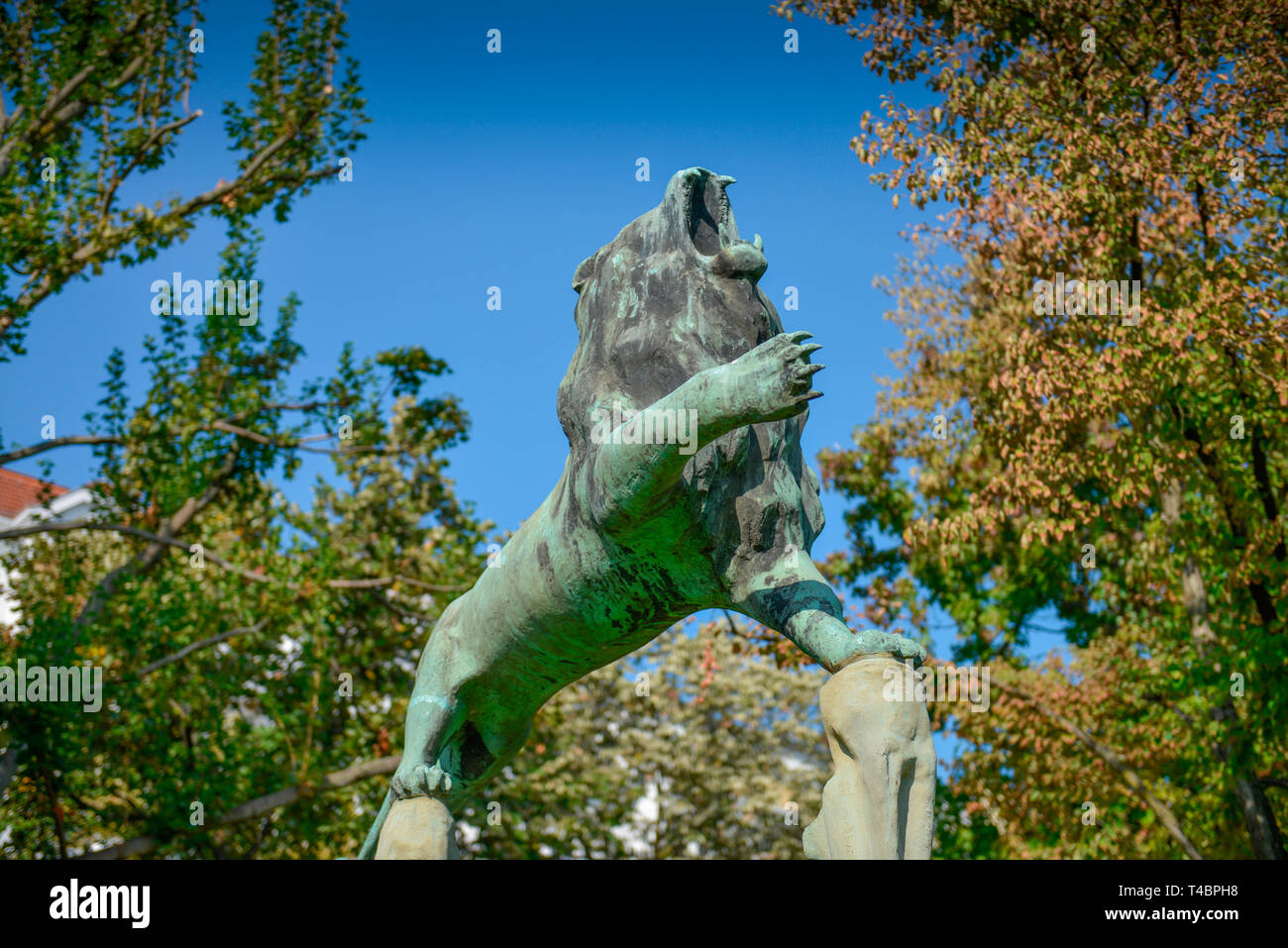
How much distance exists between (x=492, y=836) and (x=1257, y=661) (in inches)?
366

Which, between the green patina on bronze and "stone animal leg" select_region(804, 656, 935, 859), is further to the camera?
the green patina on bronze

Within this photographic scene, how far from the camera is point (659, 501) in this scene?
11.0 ft

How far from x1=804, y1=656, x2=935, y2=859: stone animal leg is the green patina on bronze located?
0.12 m

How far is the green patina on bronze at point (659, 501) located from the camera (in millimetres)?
3312

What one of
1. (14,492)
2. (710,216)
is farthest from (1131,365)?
(14,492)

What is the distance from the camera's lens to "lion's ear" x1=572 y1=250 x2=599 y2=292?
13.4 feet

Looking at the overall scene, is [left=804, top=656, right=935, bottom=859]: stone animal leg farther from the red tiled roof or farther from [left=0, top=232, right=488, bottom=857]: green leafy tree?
the red tiled roof

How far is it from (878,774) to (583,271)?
1.88 meters

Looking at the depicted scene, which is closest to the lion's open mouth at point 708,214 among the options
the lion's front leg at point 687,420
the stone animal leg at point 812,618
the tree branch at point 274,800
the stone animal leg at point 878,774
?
the lion's front leg at point 687,420

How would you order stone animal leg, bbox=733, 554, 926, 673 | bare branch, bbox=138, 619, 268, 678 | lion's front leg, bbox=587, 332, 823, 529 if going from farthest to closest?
bare branch, bbox=138, 619, 268, 678, stone animal leg, bbox=733, 554, 926, 673, lion's front leg, bbox=587, 332, 823, 529

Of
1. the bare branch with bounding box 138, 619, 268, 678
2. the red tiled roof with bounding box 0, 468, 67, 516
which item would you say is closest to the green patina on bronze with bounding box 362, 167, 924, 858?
the bare branch with bounding box 138, 619, 268, 678

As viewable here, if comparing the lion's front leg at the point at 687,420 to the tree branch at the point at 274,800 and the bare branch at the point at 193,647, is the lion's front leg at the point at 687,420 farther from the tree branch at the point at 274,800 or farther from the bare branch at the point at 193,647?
the bare branch at the point at 193,647

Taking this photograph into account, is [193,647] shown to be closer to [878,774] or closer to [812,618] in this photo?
[812,618]
